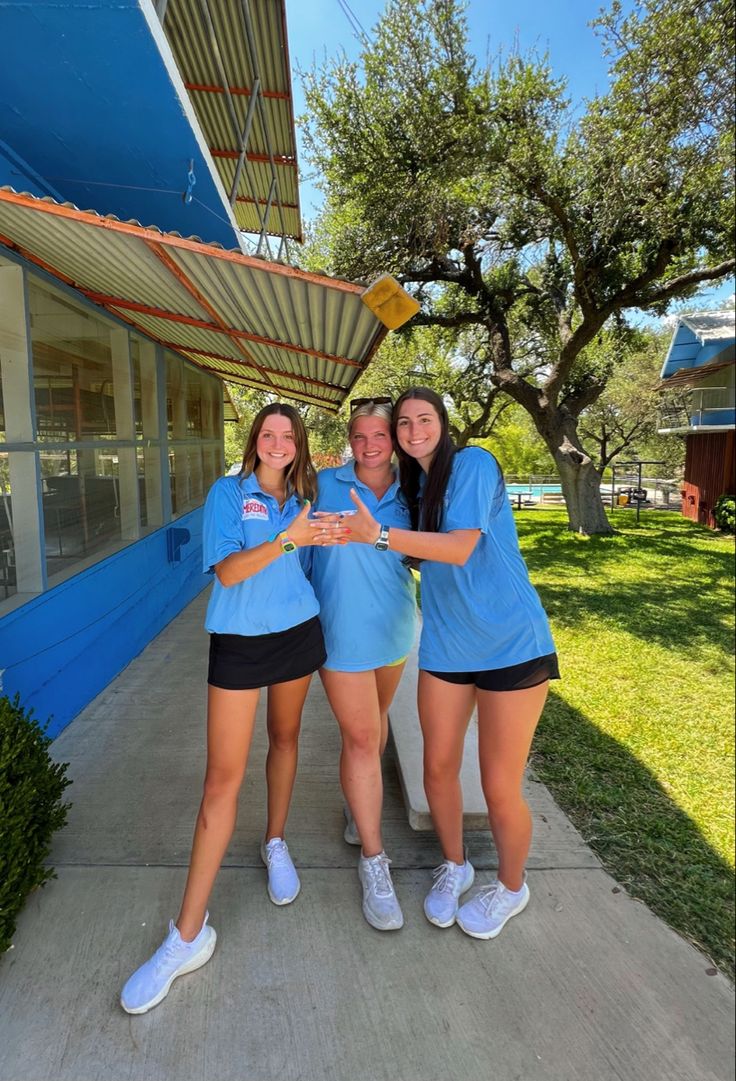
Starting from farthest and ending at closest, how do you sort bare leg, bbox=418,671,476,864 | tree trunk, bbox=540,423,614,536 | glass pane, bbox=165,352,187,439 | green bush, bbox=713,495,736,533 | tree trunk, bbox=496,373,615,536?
1. green bush, bbox=713,495,736,533
2. tree trunk, bbox=540,423,614,536
3. tree trunk, bbox=496,373,615,536
4. glass pane, bbox=165,352,187,439
5. bare leg, bbox=418,671,476,864

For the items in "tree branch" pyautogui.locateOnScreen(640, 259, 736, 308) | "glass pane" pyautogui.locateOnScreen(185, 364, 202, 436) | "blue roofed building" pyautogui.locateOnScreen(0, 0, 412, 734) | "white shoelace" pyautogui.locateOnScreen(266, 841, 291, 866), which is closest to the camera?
"white shoelace" pyautogui.locateOnScreen(266, 841, 291, 866)

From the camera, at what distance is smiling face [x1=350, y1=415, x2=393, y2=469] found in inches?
79.0

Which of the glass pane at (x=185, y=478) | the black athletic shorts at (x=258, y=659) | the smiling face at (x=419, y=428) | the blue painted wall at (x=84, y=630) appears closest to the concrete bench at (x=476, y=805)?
the black athletic shorts at (x=258, y=659)

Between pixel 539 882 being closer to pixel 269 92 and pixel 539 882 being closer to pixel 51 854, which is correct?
pixel 51 854

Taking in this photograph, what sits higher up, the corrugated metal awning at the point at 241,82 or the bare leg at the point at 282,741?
the corrugated metal awning at the point at 241,82

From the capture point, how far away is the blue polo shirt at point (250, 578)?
1.84 m

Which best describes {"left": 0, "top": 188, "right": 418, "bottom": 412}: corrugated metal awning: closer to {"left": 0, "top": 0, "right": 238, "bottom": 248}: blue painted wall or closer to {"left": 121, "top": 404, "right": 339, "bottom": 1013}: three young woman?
{"left": 0, "top": 0, "right": 238, "bottom": 248}: blue painted wall

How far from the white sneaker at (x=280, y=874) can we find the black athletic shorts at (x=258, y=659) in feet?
2.60

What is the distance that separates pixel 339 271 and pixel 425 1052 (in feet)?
35.2

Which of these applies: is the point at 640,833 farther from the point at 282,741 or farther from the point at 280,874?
the point at 282,741

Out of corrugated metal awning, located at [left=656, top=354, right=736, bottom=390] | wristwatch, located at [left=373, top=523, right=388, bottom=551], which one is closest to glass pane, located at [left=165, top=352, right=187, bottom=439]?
wristwatch, located at [left=373, top=523, right=388, bottom=551]

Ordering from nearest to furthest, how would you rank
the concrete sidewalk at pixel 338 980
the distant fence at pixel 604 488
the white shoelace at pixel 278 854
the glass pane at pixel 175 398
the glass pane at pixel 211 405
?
the concrete sidewalk at pixel 338 980, the white shoelace at pixel 278 854, the glass pane at pixel 175 398, the glass pane at pixel 211 405, the distant fence at pixel 604 488

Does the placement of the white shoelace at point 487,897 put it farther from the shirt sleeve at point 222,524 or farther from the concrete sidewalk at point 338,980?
the shirt sleeve at point 222,524

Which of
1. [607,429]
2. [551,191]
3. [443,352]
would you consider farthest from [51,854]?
[607,429]
